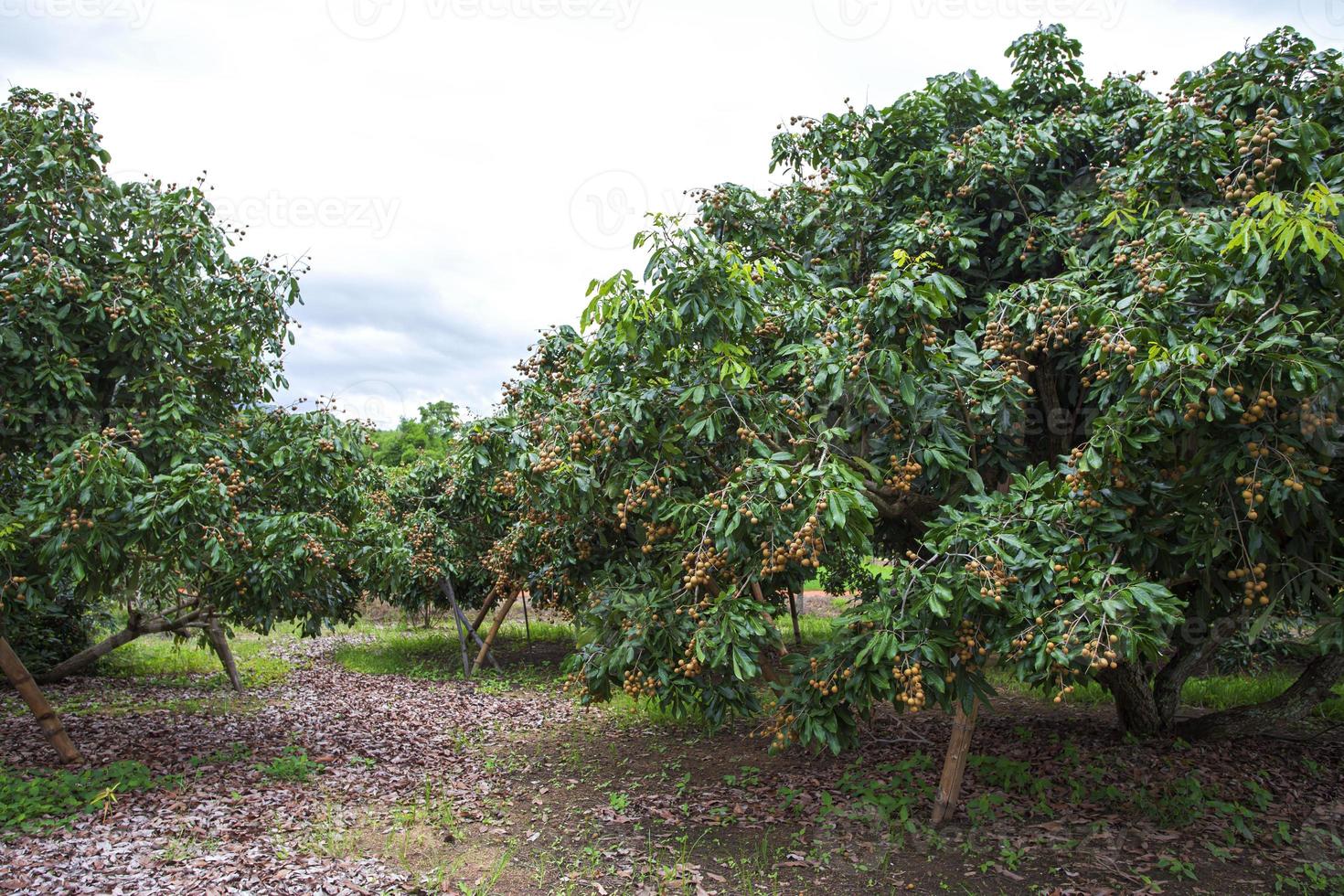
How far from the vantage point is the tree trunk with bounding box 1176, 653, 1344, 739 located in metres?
5.32

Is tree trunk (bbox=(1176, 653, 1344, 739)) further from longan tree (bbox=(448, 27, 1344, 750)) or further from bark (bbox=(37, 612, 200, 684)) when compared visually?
bark (bbox=(37, 612, 200, 684))

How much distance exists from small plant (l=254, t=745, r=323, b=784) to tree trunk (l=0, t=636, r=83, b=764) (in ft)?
3.68

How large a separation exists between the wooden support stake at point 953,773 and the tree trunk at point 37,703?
209 inches

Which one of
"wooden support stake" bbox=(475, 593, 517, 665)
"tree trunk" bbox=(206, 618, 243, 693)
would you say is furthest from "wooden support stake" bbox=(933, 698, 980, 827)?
"wooden support stake" bbox=(475, 593, 517, 665)

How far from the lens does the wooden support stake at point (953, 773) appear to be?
14.9 ft

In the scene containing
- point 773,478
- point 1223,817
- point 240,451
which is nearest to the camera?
point 773,478

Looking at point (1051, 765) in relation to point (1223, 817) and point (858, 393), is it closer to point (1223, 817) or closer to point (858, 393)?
point (1223, 817)

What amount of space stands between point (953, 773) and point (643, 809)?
74.8 inches

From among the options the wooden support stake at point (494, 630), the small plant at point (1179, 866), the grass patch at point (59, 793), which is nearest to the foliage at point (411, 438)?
the wooden support stake at point (494, 630)

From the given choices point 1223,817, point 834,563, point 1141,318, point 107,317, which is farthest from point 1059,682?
point 834,563

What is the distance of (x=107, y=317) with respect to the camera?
4918mm

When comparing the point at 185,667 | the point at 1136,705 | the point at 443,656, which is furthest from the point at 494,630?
the point at 1136,705

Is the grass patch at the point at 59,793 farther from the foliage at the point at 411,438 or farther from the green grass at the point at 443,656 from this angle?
the foliage at the point at 411,438

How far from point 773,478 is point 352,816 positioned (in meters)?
3.44
